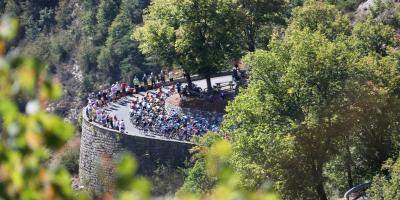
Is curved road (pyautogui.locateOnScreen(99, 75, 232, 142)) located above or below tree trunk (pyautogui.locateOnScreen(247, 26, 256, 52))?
below

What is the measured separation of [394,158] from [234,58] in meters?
15.1

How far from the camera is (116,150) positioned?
4088cm

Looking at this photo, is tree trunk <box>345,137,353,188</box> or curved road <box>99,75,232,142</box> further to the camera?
curved road <box>99,75,232,142</box>

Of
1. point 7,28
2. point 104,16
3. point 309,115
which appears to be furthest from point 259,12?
point 7,28

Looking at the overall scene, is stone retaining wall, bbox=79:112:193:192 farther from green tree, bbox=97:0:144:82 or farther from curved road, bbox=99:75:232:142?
green tree, bbox=97:0:144:82

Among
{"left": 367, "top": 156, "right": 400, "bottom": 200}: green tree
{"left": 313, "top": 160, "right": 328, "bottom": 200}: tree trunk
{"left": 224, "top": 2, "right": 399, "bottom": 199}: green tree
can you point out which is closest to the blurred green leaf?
{"left": 367, "top": 156, "right": 400, "bottom": 200}: green tree

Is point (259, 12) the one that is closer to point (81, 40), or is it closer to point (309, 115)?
point (309, 115)

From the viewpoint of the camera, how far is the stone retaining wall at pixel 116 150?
128 feet

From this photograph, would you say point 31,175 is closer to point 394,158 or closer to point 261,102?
point 261,102

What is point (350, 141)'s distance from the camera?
93.7 ft

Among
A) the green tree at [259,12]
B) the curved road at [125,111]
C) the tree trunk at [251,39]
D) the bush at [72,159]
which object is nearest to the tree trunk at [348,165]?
the curved road at [125,111]

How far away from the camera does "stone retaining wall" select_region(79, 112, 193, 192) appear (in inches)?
1532

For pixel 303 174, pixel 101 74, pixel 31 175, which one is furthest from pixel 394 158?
pixel 101 74

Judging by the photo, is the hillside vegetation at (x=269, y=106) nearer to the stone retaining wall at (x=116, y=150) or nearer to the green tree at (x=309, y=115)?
the green tree at (x=309, y=115)
